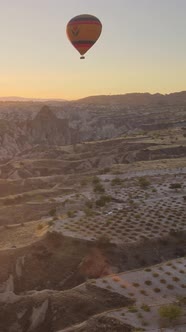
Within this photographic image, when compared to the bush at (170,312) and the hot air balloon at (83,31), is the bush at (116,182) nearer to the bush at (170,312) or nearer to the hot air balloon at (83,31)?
the hot air balloon at (83,31)

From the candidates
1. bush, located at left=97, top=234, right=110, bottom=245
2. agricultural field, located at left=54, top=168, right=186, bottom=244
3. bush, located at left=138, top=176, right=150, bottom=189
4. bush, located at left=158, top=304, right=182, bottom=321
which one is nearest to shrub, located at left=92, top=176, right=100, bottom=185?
agricultural field, located at left=54, top=168, right=186, bottom=244

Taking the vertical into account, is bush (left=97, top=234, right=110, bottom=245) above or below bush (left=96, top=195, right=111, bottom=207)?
above

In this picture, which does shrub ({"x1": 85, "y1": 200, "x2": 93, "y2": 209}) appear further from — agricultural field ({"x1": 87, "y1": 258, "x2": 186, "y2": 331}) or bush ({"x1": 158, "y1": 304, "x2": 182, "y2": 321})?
bush ({"x1": 158, "y1": 304, "x2": 182, "y2": 321})

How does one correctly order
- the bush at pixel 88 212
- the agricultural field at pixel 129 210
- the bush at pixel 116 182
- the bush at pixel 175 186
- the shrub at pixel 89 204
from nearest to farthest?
the agricultural field at pixel 129 210
the bush at pixel 88 212
the shrub at pixel 89 204
the bush at pixel 175 186
the bush at pixel 116 182

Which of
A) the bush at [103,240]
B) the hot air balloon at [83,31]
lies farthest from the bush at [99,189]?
the bush at [103,240]

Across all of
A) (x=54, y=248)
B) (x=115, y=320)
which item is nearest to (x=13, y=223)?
(x=54, y=248)

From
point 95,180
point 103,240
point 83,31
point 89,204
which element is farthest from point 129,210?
point 83,31

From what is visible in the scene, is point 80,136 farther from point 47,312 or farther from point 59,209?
point 47,312
